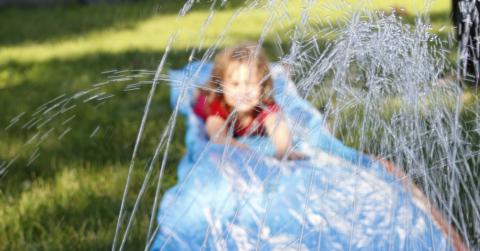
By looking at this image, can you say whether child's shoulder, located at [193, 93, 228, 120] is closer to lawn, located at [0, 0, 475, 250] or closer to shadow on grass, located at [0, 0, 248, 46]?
lawn, located at [0, 0, 475, 250]

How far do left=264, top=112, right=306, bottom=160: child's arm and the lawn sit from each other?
0.17 meters

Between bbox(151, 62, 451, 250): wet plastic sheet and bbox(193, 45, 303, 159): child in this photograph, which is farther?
bbox(151, 62, 451, 250): wet plastic sheet

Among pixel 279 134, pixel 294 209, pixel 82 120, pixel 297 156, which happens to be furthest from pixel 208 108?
pixel 279 134

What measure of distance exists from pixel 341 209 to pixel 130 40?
140 inches

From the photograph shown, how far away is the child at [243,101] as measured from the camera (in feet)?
4.22

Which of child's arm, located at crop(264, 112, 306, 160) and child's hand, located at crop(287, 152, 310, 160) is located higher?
child's arm, located at crop(264, 112, 306, 160)

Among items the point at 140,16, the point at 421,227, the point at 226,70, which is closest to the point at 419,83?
the point at 421,227

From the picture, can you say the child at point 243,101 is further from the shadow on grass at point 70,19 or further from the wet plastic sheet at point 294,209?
the shadow on grass at point 70,19

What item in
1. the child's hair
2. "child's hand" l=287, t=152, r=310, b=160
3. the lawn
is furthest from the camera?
"child's hand" l=287, t=152, r=310, b=160

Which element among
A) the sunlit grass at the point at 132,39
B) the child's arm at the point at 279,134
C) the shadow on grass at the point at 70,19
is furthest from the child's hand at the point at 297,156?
the shadow on grass at the point at 70,19

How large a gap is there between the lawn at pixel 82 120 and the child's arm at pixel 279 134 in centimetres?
17

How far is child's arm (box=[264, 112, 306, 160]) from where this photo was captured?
1.20m

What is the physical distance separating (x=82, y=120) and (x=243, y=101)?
188 centimetres

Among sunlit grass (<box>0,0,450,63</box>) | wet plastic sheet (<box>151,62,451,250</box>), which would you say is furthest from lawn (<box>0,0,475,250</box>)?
wet plastic sheet (<box>151,62,451,250</box>)
